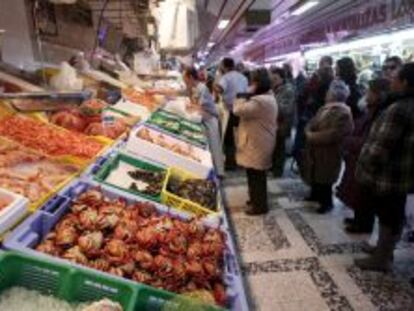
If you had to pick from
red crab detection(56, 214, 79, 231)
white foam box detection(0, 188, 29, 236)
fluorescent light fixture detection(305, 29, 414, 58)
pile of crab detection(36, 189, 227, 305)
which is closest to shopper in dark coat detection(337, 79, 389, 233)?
fluorescent light fixture detection(305, 29, 414, 58)

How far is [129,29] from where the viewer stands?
422 inches

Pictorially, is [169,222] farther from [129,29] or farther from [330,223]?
[129,29]

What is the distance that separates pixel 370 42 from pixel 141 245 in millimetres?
7842

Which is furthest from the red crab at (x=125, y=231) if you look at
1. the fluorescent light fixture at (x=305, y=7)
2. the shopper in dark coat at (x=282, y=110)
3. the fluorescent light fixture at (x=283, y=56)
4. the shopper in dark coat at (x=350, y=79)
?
the fluorescent light fixture at (x=283, y=56)

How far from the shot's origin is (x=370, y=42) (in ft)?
28.9

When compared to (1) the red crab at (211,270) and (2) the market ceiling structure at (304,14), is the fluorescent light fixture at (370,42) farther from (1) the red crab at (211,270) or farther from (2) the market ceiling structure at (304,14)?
(1) the red crab at (211,270)

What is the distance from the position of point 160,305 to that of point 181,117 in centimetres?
449

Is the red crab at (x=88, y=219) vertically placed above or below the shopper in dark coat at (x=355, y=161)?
above

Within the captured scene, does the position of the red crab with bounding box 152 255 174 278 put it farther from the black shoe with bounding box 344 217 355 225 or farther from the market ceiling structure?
the market ceiling structure

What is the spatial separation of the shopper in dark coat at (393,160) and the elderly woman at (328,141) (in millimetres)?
1303

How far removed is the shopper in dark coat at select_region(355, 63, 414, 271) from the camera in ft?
12.4

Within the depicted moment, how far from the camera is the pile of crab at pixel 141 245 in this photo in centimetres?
186

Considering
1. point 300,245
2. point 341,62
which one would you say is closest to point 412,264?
point 300,245

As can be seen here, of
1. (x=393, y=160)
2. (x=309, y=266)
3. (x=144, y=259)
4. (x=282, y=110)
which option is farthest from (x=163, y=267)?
(x=282, y=110)
